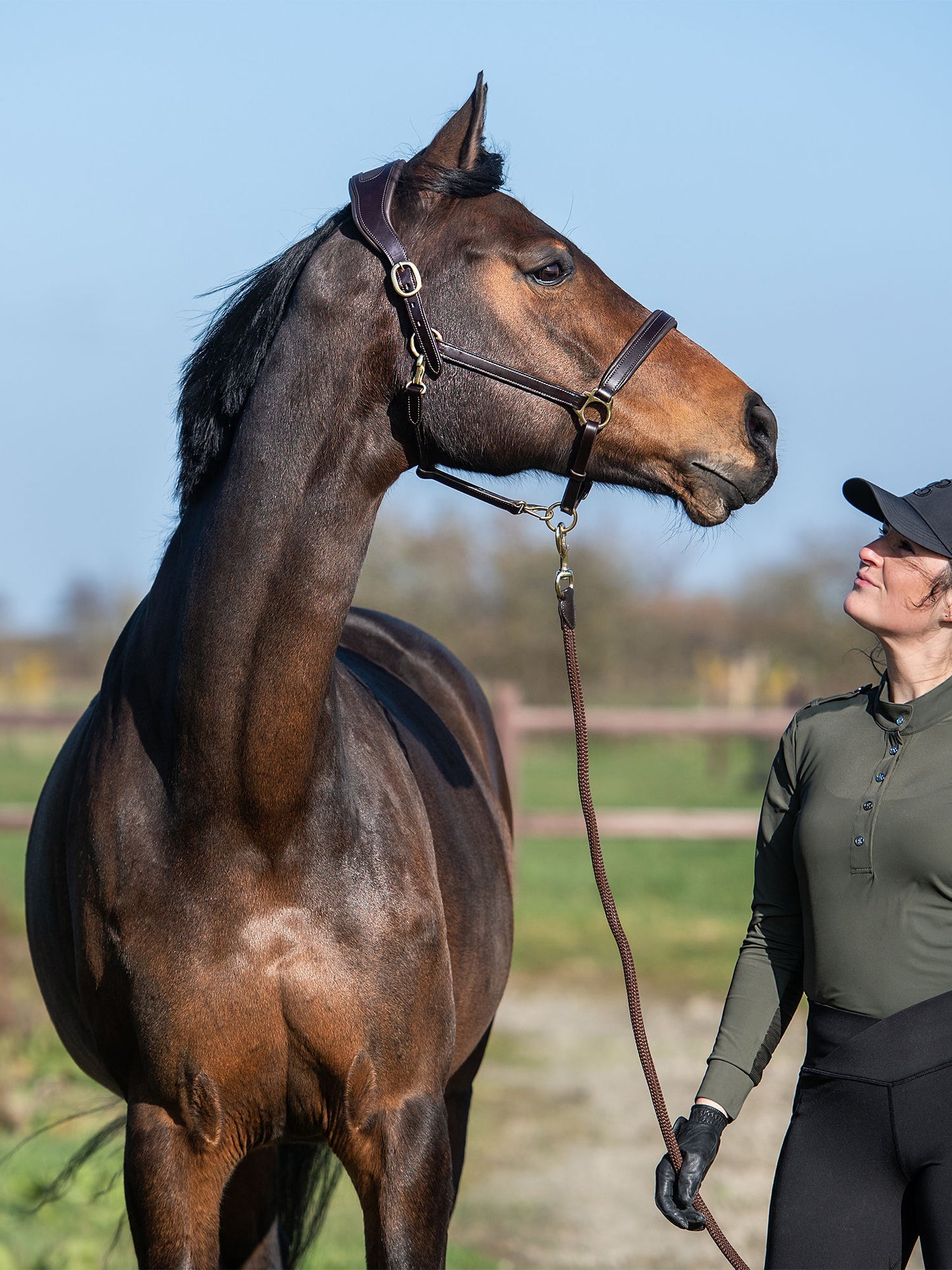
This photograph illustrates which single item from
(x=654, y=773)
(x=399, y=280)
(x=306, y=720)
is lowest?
(x=654, y=773)

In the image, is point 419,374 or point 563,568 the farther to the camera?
point 563,568

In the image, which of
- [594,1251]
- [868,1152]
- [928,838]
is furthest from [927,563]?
[594,1251]

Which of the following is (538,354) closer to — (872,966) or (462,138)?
(462,138)

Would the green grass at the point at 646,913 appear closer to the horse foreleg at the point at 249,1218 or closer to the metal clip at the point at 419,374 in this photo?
the horse foreleg at the point at 249,1218

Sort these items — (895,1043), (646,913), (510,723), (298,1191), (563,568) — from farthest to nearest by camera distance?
(646,913) < (510,723) < (298,1191) < (563,568) < (895,1043)

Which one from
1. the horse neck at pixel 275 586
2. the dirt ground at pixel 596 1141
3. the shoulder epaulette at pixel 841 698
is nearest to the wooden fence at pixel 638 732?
the dirt ground at pixel 596 1141

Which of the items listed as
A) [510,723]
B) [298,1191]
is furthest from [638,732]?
[298,1191]

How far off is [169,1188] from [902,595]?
1.68 meters

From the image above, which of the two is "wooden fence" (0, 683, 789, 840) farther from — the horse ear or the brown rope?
the horse ear

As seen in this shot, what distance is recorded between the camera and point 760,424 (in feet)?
7.73

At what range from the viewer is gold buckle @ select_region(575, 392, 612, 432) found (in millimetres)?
2303

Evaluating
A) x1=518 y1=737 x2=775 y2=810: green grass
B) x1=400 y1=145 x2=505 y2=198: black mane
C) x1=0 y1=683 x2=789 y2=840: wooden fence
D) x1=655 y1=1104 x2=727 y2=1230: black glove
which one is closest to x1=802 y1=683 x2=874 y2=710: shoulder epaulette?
x1=655 y1=1104 x2=727 y2=1230: black glove

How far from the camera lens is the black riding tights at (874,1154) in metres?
2.15

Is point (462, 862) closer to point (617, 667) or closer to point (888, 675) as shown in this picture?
point (888, 675)
